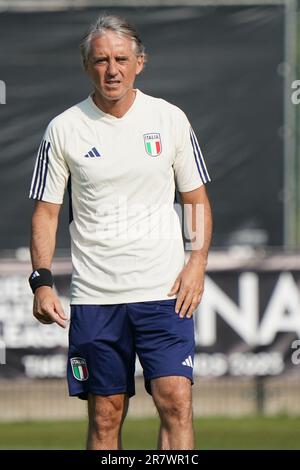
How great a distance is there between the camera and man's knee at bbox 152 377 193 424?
6113 millimetres

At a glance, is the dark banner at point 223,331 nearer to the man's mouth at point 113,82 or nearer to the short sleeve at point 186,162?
the short sleeve at point 186,162

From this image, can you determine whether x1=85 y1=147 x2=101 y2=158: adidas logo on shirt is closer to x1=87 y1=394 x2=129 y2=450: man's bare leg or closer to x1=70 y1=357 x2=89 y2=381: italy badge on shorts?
x1=70 y1=357 x2=89 y2=381: italy badge on shorts

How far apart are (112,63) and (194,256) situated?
1.03 m

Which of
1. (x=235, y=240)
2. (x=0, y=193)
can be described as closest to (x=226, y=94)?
(x=235, y=240)

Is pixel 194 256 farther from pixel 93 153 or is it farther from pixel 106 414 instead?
pixel 106 414

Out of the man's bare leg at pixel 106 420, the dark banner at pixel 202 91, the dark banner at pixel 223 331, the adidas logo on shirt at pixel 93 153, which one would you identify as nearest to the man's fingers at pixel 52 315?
the man's bare leg at pixel 106 420

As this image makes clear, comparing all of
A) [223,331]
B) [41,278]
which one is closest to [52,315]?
[41,278]

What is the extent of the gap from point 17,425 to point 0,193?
2.31m

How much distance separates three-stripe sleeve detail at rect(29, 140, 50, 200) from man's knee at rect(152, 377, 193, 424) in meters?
1.09

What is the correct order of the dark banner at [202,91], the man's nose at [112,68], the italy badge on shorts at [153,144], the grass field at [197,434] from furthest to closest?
the dark banner at [202,91]
the grass field at [197,434]
the italy badge on shorts at [153,144]
the man's nose at [112,68]

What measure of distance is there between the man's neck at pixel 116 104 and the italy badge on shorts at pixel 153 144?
180mm

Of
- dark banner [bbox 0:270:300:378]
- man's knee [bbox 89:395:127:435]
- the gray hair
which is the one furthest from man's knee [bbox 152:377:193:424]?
dark banner [bbox 0:270:300:378]

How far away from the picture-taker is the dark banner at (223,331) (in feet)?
35.9
